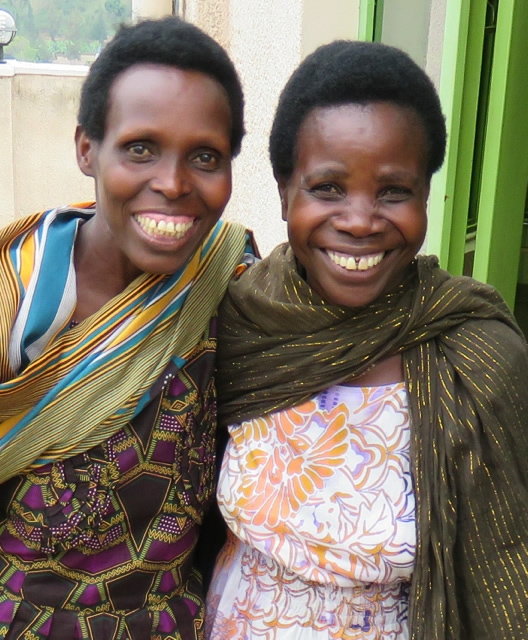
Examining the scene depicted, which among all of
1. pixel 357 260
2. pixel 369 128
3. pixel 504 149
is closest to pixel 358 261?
pixel 357 260

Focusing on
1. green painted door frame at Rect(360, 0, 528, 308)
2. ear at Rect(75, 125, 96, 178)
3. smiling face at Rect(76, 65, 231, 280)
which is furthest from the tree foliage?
smiling face at Rect(76, 65, 231, 280)

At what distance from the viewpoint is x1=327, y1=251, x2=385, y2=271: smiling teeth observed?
4.87ft

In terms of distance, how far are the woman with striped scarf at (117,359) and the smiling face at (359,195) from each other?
0.53ft

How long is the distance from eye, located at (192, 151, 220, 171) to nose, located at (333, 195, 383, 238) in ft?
0.78

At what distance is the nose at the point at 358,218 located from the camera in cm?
145

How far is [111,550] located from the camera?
1541 millimetres

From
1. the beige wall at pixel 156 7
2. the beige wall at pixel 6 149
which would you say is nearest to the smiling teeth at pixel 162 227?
the beige wall at pixel 156 7

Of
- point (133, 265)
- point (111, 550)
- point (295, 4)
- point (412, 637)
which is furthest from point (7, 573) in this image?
point (295, 4)

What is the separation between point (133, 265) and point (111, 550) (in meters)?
0.52

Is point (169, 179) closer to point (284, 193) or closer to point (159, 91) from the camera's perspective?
point (159, 91)

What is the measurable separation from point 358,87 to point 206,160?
292 millimetres

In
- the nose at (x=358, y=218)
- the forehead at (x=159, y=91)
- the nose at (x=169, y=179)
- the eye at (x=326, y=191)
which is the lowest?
the nose at (x=358, y=218)

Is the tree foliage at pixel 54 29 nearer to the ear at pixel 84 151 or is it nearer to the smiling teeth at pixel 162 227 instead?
the ear at pixel 84 151

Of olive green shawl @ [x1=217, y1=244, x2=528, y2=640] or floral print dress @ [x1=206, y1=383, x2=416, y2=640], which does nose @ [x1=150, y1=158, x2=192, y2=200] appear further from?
floral print dress @ [x1=206, y1=383, x2=416, y2=640]
